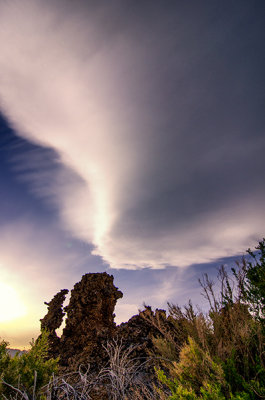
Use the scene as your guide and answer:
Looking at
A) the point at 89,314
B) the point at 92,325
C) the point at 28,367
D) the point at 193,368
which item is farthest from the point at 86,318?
the point at 193,368

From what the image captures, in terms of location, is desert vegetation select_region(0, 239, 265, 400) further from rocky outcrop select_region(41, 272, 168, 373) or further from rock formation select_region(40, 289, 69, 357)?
rock formation select_region(40, 289, 69, 357)

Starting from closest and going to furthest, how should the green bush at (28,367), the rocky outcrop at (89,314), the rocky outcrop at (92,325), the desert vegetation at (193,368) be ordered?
the desert vegetation at (193,368) → the green bush at (28,367) → the rocky outcrop at (92,325) → the rocky outcrop at (89,314)

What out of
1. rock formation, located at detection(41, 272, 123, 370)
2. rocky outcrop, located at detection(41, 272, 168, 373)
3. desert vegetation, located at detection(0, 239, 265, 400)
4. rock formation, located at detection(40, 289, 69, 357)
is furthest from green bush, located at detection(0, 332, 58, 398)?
rock formation, located at detection(40, 289, 69, 357)

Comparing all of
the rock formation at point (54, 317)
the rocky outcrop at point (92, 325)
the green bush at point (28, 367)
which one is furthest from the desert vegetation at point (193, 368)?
the rock formation at point (54, 317)

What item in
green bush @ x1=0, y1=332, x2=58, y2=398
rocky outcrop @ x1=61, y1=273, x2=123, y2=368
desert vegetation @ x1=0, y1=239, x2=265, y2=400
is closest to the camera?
desert vegetation @ x1=0, y1=239, x2=265, y2=400

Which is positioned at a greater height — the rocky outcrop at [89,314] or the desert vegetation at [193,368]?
the rocky outcrop at [89,314]

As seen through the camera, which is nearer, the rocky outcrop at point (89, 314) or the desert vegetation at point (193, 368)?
the desert vegetation at point (193, 368)

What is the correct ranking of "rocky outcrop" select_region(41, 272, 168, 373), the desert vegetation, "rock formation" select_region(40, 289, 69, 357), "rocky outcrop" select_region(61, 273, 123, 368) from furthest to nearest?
"rock formation" select_region(40, 289, 69, 357)
"rocky outcrop" select_region(61, 273, 123, 368)
"rocky outcrop" select_region(41, 272, 168, 373)
the desert vegetation

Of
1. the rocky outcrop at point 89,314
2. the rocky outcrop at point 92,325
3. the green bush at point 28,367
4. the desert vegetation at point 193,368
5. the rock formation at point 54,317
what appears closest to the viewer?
the desert vegetation at point 193,368

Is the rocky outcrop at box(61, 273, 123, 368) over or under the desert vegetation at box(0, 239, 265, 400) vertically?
over

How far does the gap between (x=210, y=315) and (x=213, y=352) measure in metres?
0.84

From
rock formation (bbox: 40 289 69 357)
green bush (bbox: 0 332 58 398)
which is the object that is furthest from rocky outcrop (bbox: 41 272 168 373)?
green bush (bbox: 0 332 58 398)

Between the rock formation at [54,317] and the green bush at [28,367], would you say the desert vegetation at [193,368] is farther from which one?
the rock formation at [54,317]

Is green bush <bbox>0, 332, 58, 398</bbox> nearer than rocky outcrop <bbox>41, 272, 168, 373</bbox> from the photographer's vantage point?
Yes
